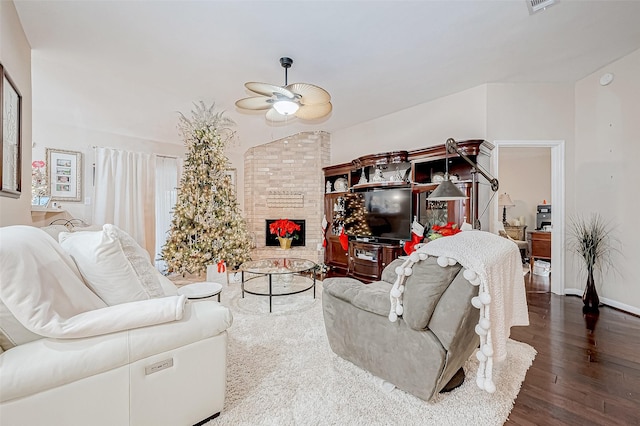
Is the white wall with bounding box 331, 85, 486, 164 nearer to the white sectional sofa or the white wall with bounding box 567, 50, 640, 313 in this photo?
the white wall with bounding box 567, 50, 640, 313

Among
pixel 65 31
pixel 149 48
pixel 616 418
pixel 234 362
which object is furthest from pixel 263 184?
pixel 616 418

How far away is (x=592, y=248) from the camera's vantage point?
3.42m

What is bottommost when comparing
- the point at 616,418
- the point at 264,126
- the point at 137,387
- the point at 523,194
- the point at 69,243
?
the point at 616,418

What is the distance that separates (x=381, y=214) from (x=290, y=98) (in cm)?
252

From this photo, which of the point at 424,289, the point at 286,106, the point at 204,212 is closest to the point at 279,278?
the point at 204,212

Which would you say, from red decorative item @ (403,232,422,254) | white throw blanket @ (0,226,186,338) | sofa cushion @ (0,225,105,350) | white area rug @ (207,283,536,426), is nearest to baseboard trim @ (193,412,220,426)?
white area rug @ (207,283,536,426)

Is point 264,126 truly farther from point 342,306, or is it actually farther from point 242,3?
point 342,306

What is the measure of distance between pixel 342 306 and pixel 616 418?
5.37 ft

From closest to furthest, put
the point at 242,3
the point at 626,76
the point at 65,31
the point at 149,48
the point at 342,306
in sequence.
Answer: the point at 342,306, the point at 242,3, the point at 65,31, the point at 149,48, the point at 626,76

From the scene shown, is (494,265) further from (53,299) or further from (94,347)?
(53,299)

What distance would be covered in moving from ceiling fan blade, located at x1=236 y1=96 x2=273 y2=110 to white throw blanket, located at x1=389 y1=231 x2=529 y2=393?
2237 millimetres

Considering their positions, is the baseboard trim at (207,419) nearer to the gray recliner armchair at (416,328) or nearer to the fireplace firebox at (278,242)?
the gray recliner armchair at (416,328)

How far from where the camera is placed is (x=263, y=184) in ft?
19.8

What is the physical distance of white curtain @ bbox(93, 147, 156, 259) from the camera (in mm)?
4797
